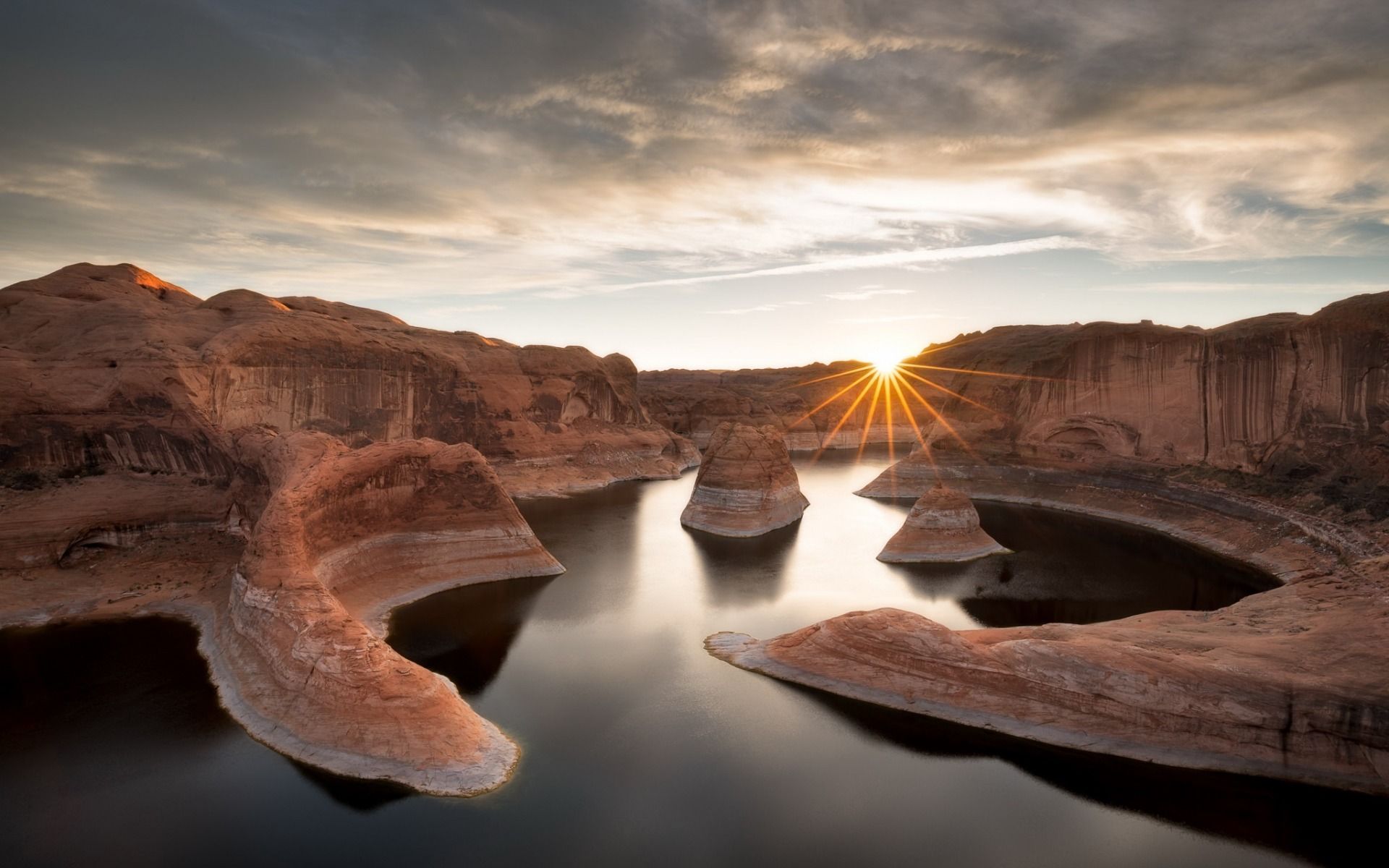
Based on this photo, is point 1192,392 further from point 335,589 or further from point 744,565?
point 335,589

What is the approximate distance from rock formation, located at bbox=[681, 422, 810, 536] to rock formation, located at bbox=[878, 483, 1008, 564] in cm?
767

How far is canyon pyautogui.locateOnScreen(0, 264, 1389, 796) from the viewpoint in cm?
1453

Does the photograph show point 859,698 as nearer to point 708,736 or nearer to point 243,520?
point 708,736

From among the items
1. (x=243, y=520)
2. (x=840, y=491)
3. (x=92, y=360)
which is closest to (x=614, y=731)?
(x=243, y=520)

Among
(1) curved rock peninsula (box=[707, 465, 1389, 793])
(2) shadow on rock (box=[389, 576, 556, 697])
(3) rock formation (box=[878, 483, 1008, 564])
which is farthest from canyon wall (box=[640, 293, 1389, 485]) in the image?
(2) shadow on rock (box=[389, 576, 556, 697])

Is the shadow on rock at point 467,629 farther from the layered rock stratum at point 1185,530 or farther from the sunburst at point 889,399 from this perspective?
the sunburst at point 889,399

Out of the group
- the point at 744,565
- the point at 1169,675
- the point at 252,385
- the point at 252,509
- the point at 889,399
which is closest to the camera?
the point at 1169,675

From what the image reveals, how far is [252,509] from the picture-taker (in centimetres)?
2519

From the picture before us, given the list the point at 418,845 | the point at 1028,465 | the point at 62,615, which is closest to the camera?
the point at 418,845

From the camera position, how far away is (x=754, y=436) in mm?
38469

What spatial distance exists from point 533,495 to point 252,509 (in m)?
24.9

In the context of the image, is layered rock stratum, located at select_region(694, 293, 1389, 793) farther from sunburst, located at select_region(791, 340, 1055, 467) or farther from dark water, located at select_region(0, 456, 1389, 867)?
sunburst, located at select_region(791, 340, 1055, 467)

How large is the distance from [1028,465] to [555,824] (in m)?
44.7

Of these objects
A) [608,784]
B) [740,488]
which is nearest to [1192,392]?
[740,488]
